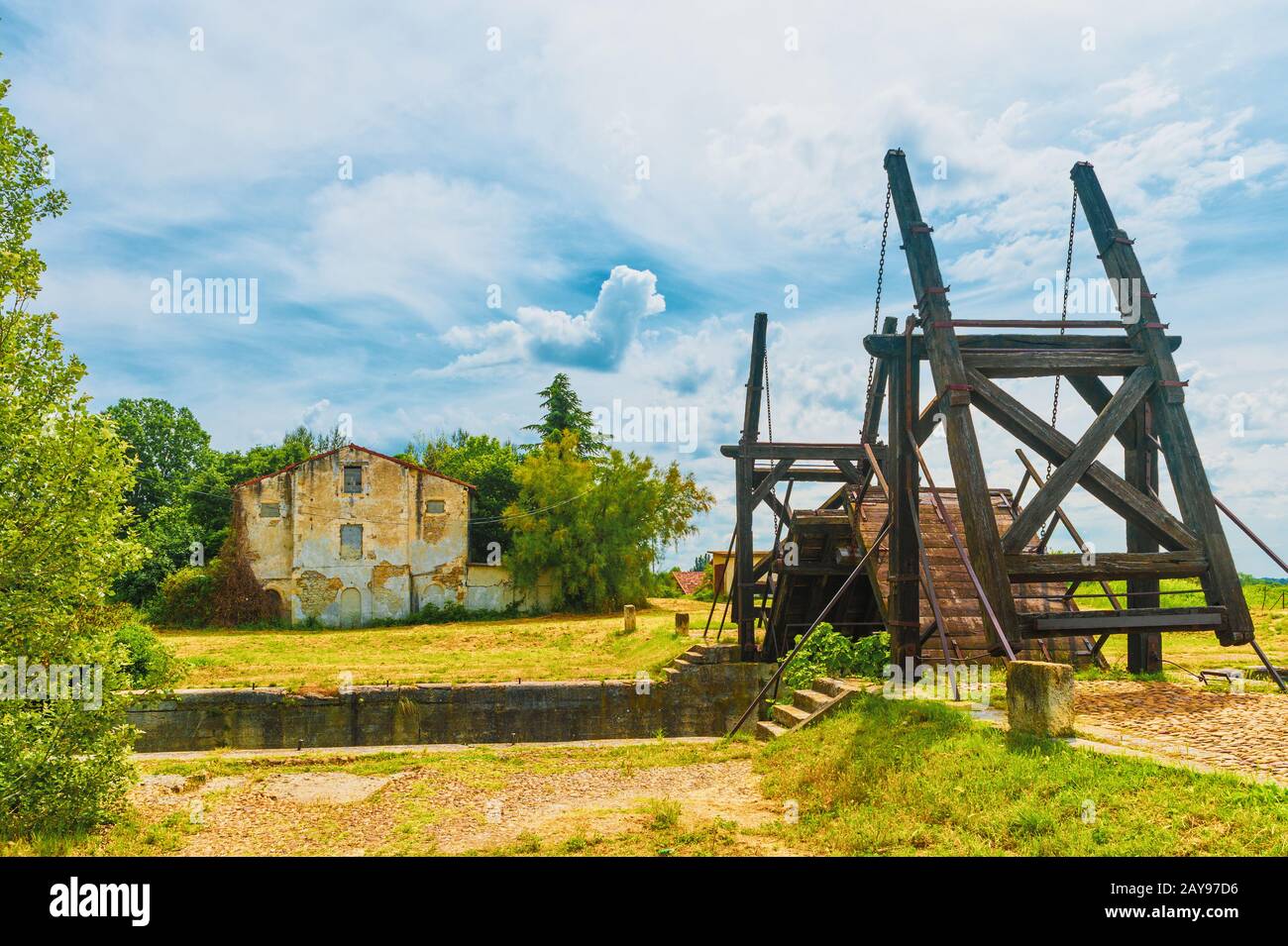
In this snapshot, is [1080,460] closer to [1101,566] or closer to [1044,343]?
[1101,566]

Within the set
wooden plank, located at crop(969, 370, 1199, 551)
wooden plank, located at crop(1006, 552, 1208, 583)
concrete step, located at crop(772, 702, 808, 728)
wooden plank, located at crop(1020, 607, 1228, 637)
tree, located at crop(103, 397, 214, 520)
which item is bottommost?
concrete step, located at crop(772, 702, 808, 728)

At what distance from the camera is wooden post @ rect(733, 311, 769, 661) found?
658 inches

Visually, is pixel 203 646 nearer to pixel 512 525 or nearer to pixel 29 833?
pixel 512 525

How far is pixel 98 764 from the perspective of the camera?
677 cm

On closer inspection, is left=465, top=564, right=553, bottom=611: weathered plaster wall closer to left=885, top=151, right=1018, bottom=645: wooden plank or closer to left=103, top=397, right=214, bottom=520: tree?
left=103, top=397, right=214, bottom=520: tree

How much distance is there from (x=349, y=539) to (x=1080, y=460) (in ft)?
98.4

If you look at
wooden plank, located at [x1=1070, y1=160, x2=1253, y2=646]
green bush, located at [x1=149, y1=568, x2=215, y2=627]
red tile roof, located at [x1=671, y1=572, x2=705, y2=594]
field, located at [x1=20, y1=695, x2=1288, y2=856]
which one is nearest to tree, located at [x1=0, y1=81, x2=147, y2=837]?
field, located at [x1=20, y1=695, x2=1288, y2=856]

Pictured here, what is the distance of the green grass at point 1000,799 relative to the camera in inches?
172

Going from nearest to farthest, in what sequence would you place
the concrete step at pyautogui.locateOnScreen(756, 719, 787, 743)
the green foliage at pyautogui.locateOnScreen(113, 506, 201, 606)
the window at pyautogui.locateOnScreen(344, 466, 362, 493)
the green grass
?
1. the green grass
2. the concrete step at pyautogui.locateOnScreen(756, 719, 787, 743)
3. the window at pyautogui.locateOnScreen(344, 466, 362, 493)
4. the green foliage at pyautogui.locateOnScreen(113, 506, 201, 606)

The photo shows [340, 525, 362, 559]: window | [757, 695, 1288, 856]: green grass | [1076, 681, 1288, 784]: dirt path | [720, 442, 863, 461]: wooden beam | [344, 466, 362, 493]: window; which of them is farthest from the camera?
[344, 466, 362, 493]: window

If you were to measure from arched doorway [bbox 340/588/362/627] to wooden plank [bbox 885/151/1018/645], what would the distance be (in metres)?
28.6

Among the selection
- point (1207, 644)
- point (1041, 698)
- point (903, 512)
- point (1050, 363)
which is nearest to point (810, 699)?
point (903, 512)

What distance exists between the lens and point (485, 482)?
4066 centimetres
